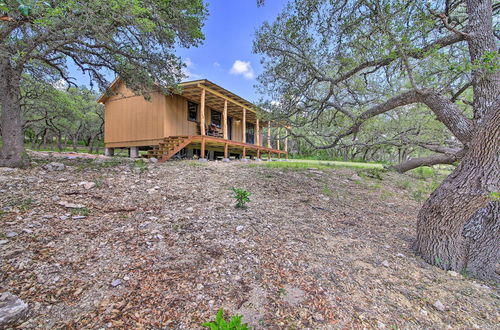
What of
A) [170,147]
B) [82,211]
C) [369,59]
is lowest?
[82,211]

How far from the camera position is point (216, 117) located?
13258 millimetres

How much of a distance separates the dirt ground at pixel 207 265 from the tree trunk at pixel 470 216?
0.25m

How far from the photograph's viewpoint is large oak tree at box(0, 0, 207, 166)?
326cm

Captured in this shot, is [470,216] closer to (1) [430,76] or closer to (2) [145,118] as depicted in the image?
(1) [430,76]

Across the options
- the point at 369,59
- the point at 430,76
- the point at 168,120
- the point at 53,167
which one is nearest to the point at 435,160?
the point at 430,76

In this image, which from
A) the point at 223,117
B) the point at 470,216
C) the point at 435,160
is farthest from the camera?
the point at 223,117

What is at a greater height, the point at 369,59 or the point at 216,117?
the point at 216,117

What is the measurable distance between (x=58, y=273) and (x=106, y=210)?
137cm

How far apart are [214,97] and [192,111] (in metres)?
1.50

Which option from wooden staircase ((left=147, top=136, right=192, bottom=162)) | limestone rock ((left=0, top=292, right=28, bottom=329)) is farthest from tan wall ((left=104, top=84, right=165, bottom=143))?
limestone rock ((left=0, top=292, right=28, bottom=329))

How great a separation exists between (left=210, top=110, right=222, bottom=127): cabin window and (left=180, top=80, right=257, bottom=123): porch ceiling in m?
0.30

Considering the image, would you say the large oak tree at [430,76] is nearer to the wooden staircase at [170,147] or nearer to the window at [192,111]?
the wooden staircase at [170,147]

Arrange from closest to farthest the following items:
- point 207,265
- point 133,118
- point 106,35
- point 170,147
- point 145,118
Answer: point 207,265 → point 106,35 → point 170,147 → point 145,118 → point 133,118

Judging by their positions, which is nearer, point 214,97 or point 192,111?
point 214,97
